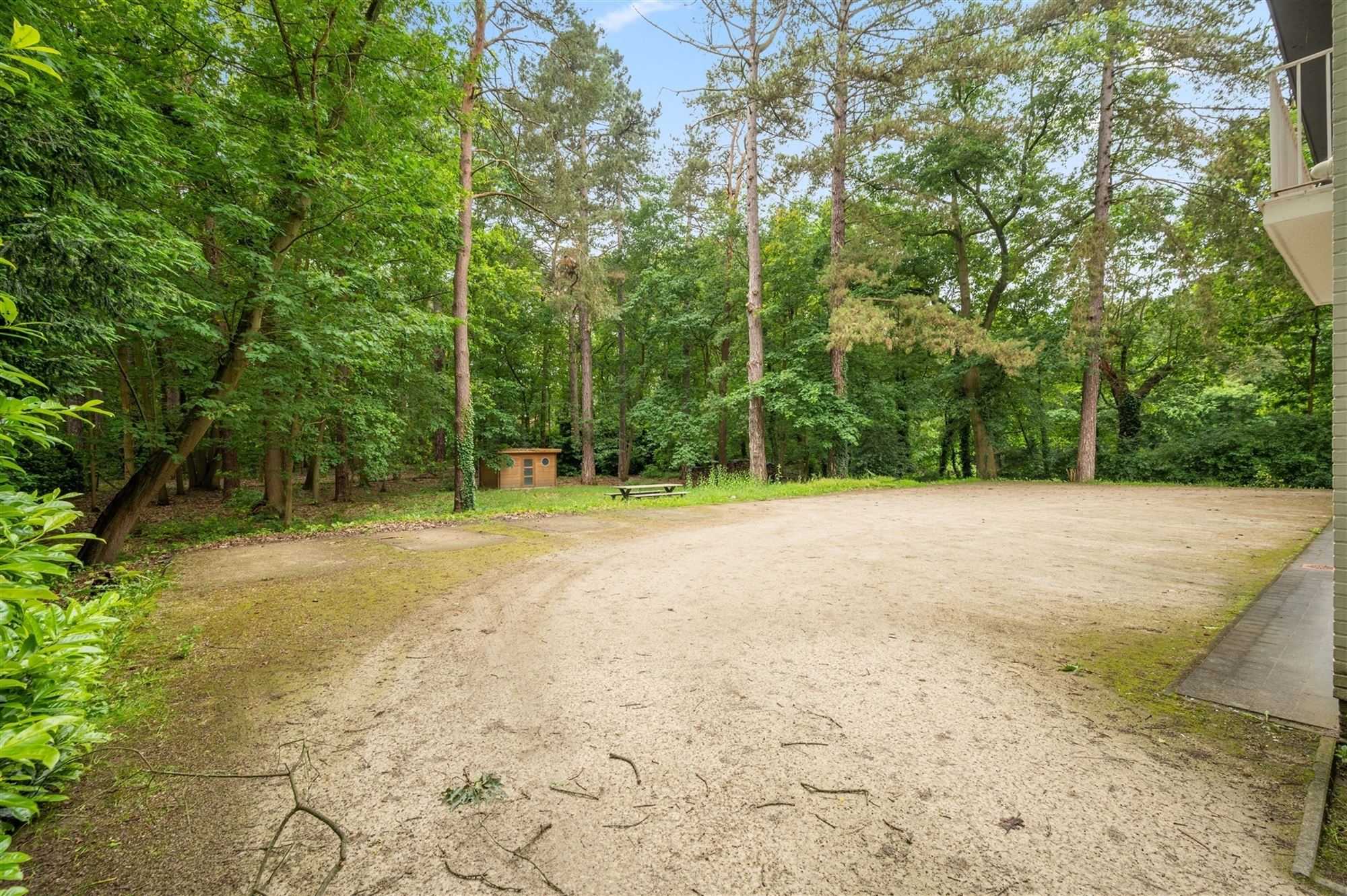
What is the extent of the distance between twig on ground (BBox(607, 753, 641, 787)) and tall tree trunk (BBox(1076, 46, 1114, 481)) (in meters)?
17.5

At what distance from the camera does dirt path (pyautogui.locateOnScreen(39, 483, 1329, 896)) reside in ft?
5.23

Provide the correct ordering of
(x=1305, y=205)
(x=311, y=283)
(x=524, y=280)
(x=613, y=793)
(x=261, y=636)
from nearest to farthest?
(x=613, y=793), (x=1305, y=205), (x=261, y=636), (x=311, y=283), (x=524, y=280)

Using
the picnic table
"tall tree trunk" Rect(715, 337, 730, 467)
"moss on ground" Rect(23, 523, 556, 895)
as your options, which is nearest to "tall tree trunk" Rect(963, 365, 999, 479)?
"tall tree trunk" Rect(715, 337, 730, 467)

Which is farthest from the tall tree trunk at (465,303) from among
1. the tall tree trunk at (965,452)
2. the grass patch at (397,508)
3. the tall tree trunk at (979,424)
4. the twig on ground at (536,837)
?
the tall tree trunk at (965,452)

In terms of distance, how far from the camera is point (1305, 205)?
3203 mm

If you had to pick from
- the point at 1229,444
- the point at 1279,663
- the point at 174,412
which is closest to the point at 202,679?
the point at 1279,663

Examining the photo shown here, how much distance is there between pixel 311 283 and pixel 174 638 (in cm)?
528

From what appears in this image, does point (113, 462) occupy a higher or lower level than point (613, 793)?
higher

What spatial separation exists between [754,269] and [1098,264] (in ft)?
31.5

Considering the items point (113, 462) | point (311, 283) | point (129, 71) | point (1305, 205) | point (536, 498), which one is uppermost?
point (129, 71)

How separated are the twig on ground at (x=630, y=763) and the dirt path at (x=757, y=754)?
30 mm

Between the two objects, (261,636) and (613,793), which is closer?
(613,793)

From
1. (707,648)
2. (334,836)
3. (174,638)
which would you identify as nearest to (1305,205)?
(707,648)

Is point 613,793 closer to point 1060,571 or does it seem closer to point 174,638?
point 174,638
